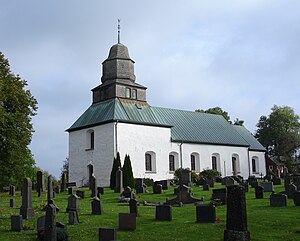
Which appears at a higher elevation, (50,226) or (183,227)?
(50,226)

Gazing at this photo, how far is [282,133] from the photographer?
192 feet

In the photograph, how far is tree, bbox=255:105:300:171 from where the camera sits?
58062 millimetres

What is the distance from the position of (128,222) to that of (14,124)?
19.7 meters

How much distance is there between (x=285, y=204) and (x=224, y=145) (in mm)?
26809

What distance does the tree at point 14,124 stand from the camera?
28.4 metres

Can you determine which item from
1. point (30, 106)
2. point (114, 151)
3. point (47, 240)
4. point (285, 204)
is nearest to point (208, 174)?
point (114, 151)

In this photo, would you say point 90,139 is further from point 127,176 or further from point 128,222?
point 128,222

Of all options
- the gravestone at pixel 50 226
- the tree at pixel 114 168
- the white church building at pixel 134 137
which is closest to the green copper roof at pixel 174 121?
the white church building at pixel 134 137

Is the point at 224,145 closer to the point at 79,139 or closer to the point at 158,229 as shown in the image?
the point at 79,139

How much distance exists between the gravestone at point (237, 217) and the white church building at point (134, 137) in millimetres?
25550

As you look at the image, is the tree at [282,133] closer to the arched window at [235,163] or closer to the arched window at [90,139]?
the arched window at [235,163]

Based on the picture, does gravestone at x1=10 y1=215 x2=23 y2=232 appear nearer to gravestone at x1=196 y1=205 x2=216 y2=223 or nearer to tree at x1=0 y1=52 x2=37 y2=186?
gravestone at x1=196 y1=205 x2=216 y2=223

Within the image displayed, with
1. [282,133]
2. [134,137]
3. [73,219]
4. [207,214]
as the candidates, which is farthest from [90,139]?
[282,133]

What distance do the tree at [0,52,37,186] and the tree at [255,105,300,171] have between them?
38418 mm
